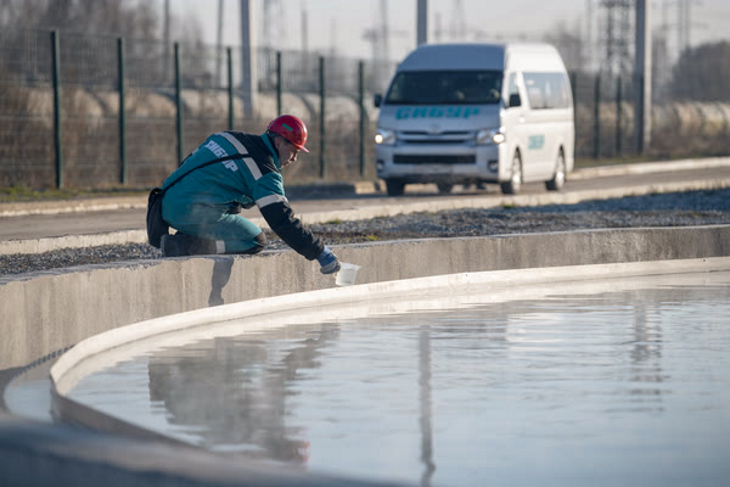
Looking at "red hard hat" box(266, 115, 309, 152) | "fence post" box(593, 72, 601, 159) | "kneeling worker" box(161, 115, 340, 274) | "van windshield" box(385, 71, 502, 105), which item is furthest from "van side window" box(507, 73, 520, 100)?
"red hard hat" box(266, 115, 309, 152)

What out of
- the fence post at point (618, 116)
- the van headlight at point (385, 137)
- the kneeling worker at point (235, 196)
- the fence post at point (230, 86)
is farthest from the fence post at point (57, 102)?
the fence post at point (618, 116)

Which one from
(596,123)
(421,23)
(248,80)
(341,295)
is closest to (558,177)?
(248,80)

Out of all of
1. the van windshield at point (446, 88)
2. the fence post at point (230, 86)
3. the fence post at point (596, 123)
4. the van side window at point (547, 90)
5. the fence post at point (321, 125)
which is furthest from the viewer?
the fence post at point (596, 123)

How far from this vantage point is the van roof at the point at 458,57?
71.1 ft

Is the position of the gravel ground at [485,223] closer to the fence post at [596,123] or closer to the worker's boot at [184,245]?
the worker's boot at [184,245]

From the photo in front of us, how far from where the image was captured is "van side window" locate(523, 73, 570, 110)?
22.6 meters

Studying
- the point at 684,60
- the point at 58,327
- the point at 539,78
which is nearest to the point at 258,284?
the point at 58,327

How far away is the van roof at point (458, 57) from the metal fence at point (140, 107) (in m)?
3.42

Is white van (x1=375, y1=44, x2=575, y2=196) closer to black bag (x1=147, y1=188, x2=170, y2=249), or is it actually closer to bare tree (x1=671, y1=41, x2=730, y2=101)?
black bag (x1=147, y1=188, x2=170, y2=249)

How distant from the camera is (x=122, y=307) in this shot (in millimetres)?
8164

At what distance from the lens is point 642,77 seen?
34750 mm

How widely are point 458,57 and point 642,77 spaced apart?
1404 cm

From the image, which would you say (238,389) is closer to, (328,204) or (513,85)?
(328,204)

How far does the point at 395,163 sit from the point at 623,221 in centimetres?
635
